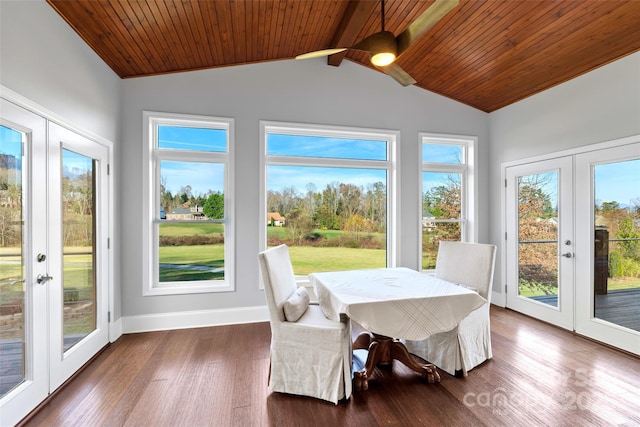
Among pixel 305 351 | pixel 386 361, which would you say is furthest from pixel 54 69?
pixel 386 361

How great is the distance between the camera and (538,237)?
12.8 feet

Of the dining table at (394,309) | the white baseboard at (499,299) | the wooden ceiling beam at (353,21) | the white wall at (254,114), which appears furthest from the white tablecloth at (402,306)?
the white baseboard at (499,299)

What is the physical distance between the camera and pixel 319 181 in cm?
408

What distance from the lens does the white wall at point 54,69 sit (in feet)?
6.06

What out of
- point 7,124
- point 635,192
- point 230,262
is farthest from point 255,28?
point 635,192

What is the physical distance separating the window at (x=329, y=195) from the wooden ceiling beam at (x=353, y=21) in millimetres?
1038

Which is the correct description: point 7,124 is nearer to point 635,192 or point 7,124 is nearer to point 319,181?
point 319,181

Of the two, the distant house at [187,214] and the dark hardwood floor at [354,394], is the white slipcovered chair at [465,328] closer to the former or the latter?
the dark hardwood floor at [354,394]

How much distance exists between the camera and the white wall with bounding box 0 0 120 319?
1.85m

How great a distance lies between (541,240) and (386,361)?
283cm

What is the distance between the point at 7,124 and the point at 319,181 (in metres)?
2.96

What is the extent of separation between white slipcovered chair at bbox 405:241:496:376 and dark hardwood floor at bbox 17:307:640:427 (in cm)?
13

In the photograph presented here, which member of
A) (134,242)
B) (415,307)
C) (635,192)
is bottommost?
(415,307)

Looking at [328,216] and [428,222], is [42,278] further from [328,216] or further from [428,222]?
[428,222]
